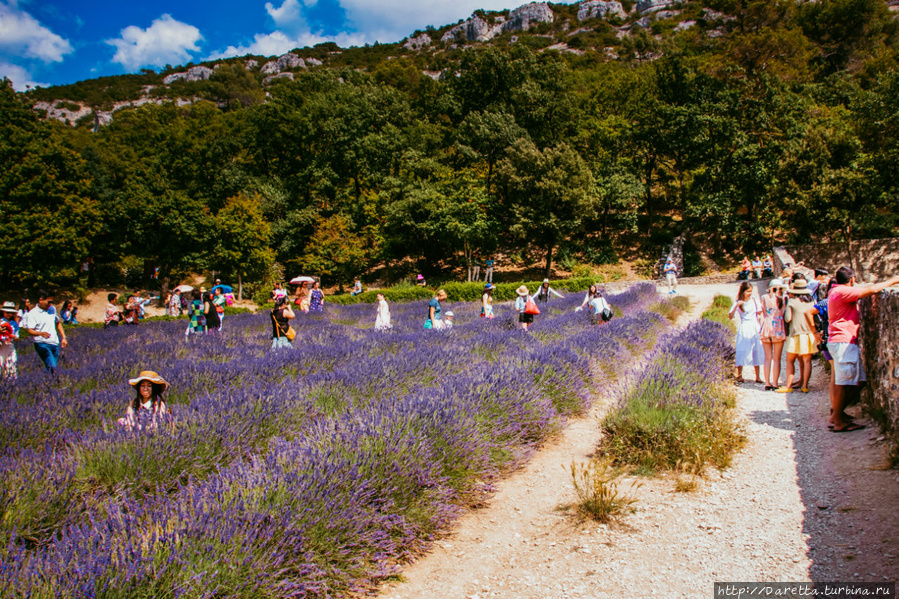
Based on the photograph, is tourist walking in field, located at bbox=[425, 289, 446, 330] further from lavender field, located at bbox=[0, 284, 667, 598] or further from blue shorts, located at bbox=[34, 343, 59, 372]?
blue shorts, located at bbox=[34, 343, 59, 372]

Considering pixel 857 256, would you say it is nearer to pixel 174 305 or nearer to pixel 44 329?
pixel 44 329

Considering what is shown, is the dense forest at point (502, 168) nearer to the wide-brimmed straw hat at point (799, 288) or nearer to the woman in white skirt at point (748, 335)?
the woman in white skirt at point (748, 335)

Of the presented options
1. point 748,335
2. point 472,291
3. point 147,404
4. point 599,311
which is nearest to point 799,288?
point 748,335

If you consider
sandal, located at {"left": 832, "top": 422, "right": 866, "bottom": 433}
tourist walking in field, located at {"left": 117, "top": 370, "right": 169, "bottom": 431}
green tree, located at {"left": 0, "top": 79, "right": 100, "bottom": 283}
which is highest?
green tree, located at {"left": 0, "top": 79, "right": 100, "bottom": 283}

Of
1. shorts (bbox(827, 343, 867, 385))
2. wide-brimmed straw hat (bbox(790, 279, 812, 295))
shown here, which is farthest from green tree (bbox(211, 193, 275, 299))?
shorts (bbox(827, 343, 867, 385))

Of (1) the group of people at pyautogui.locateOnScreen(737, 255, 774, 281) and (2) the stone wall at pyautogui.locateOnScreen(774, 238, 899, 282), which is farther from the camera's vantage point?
(1) the group of people at pyautogui.locateOnScreen(737, 255, 774, 281)

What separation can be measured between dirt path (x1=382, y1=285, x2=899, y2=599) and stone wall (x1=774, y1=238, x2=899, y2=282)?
63.8 ft

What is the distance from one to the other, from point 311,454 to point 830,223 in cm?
2692

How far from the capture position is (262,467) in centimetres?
311

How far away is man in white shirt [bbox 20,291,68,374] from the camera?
24.4 ft

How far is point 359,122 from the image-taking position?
37.5m

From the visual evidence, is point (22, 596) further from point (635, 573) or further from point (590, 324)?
point (590, 324)

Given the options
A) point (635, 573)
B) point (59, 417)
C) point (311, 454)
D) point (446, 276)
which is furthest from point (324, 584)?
point (446, 276)

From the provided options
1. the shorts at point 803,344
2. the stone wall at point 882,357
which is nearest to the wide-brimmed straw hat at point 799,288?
the shorts at point 803,344
